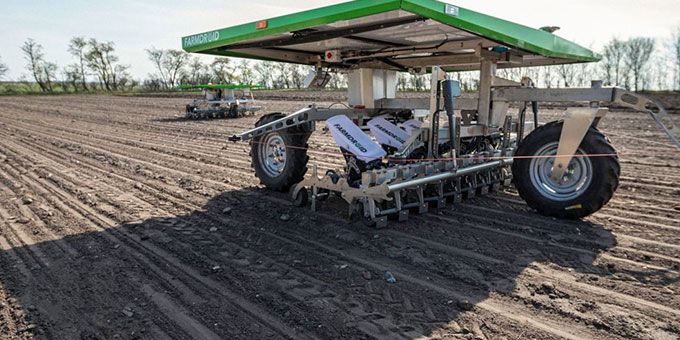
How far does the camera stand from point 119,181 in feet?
25.0

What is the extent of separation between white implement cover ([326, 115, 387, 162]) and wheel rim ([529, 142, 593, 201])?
166 cm

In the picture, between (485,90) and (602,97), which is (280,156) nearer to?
(485,90)

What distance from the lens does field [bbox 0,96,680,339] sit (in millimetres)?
3076

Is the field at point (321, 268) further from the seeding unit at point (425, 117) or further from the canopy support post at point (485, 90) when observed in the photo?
the canopy support post at point (485, 90)

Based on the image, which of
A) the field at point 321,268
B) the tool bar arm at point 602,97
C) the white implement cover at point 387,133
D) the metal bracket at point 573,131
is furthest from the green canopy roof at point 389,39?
the field at point 321,268

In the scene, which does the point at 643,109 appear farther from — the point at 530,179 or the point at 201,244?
the point at 201,244

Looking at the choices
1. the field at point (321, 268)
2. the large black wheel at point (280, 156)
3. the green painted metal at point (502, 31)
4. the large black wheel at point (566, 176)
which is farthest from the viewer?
the large black wheel at point (280, 156)

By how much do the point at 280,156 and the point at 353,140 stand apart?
66.0 inches

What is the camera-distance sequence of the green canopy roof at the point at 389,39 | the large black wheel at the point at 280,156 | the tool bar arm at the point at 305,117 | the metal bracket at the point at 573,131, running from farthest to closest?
1. the large black wheel at the point at 280,156
2. the tool bar arm at the point at 305,117
3. the metal bracket at the point at 573,131
4. the green canopy roof at the point at 389,39

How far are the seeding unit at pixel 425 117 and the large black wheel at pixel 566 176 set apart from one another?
0.04 ft

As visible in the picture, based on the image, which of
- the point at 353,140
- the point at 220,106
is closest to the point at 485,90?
the point at 353,140

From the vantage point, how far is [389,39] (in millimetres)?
5910

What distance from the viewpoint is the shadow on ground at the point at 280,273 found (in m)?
3.13

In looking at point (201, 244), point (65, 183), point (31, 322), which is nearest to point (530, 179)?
point (201, 244)
